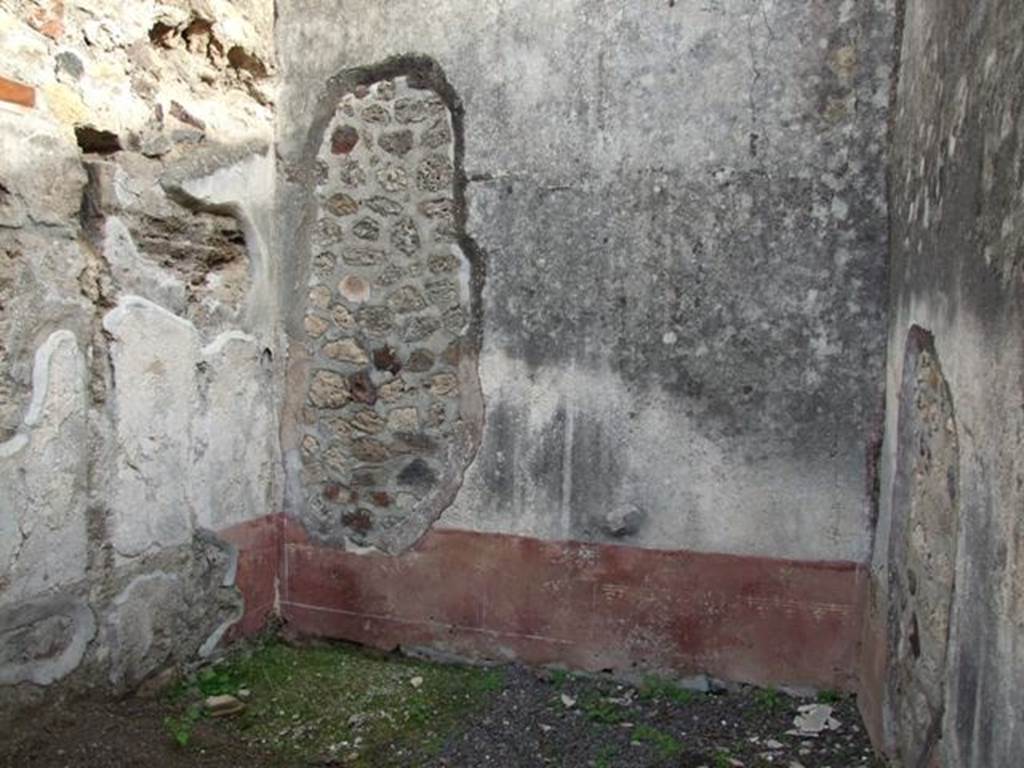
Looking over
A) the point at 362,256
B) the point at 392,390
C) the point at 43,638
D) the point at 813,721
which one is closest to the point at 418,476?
the point at 392,390

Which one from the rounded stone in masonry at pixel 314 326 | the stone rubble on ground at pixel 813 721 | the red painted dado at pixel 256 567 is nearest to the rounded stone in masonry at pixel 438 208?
the rounded stone in masonry at pixel 314 326

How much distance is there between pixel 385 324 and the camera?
12.5ft

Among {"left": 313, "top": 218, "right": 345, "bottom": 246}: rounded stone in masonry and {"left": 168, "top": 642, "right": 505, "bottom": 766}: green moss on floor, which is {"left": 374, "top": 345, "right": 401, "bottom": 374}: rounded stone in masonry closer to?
{"left": 313, "top": 218, "right": 345, "bottom": 246}: rounded stone in masonry

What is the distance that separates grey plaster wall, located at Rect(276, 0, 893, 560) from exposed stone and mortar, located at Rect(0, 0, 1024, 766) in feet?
0.04

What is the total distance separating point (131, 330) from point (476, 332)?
4.26ft

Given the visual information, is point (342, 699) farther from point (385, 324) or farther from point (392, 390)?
point (385, 324)

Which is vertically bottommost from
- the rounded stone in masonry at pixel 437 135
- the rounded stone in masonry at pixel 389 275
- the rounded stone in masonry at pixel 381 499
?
the rounded stone in masonry at pixel 381 499

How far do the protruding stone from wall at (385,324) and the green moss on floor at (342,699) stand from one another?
510 millimetres

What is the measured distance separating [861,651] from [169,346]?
277cm

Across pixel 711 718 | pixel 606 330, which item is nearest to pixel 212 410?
pixel 606 330

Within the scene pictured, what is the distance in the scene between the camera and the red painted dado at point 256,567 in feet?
12.3

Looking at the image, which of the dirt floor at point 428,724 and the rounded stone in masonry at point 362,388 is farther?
the rounded stone in masonry at point 362,388

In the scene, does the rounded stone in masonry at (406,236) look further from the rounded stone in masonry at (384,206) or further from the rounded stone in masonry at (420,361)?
the rounded stone in masonry at (420,361)

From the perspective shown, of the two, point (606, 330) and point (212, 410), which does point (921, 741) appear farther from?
point (212, 410)
